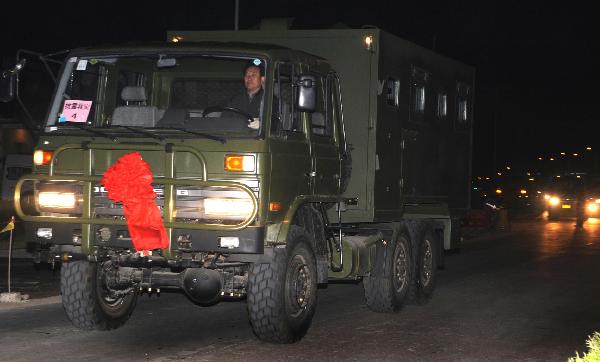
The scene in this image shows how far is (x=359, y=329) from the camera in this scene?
11.1m

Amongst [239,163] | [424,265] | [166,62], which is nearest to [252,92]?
→ [166,62]

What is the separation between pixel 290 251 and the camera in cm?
962

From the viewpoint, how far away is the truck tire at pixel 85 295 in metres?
10.1

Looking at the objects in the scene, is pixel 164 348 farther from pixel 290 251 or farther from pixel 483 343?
pixel 483 343

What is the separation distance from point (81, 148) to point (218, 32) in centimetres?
333

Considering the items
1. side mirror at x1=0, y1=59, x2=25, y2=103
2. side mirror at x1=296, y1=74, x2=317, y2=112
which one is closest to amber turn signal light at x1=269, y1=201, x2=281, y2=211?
side mirror at x1=296, y1=74, x2=317, y2=112

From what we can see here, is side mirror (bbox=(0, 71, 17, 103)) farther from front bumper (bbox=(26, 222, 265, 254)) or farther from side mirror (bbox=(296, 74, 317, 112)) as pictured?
side mirror (bbox=(296, 74, 317, 112))

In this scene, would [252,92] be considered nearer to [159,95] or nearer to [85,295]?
[159,95]

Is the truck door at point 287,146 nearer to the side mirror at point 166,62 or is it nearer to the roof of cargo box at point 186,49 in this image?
the roof of cargo box at point 186,49

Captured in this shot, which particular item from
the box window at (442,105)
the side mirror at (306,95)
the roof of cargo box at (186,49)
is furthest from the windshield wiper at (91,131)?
the box window at (442,105)

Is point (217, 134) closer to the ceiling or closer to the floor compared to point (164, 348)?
closer to the ceiling

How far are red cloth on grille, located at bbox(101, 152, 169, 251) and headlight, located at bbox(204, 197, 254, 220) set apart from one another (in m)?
0.45

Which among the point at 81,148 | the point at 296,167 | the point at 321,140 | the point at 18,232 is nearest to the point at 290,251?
the point at 296,167

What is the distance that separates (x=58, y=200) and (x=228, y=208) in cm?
168
